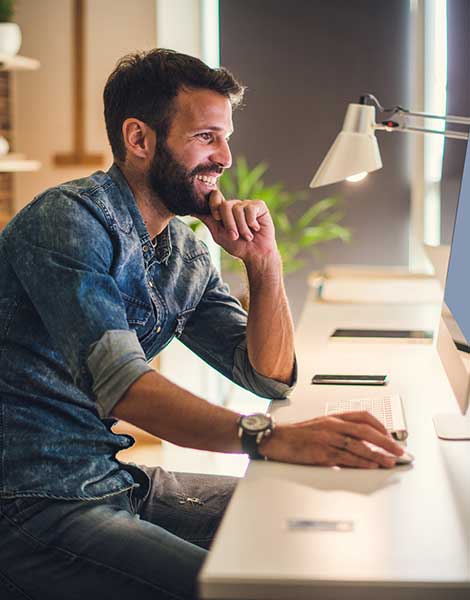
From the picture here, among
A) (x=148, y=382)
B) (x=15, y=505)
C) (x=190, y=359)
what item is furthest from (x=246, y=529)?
(x=190, y=359)

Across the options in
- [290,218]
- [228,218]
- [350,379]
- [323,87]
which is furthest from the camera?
[290,218]

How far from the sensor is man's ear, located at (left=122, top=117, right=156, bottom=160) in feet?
5.86

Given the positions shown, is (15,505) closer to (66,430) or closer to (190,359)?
(66,430)

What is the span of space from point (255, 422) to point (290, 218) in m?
3.47

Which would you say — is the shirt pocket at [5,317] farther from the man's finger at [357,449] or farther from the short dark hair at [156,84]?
the man's finger at [357,449]

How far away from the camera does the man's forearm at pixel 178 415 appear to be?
1.38 metres

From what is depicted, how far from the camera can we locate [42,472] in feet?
4.94

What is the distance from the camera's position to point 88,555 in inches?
55.6

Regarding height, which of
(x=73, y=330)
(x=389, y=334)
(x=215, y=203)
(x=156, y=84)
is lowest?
(x=389, y=334)

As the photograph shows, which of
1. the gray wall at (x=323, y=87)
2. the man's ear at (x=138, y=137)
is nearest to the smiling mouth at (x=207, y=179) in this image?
the man's ear at (x=138, y=137)

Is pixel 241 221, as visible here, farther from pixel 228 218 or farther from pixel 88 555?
pixel 88 555

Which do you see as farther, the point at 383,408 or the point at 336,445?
the point at 383,408

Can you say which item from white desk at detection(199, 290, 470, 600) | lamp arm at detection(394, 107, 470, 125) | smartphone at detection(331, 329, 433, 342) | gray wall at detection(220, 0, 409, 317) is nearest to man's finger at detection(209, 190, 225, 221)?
white desk at detection(199, 290, 470, 600)

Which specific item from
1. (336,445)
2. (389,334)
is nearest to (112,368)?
(336,445)
